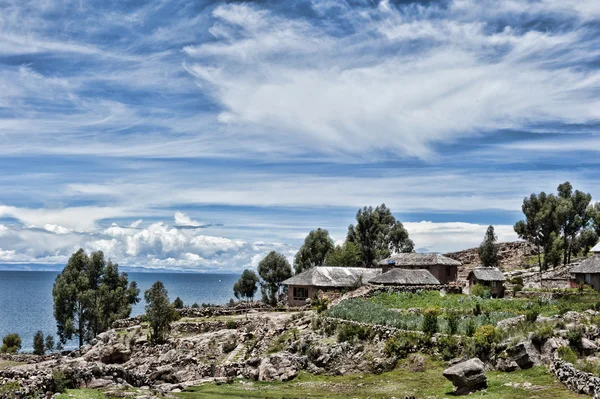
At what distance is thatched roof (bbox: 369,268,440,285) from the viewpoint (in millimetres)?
75438

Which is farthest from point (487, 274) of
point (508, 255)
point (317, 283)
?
point (508, 255)

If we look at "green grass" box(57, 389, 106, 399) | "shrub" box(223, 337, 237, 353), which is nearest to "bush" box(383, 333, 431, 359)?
"shrub" box(223, 337, 237, 353)

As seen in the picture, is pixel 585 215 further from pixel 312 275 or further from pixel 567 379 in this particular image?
pixel 567 379

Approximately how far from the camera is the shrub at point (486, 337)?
35938 mm

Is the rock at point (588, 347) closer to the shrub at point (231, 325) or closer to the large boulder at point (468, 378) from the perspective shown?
the large boulder at point (468, 378)

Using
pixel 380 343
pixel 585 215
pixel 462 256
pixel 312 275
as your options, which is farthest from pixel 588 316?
pixel 462 256

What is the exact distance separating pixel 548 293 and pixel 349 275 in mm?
27762

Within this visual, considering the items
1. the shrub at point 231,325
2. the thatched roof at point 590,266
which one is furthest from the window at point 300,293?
the thatched roof at point 590,266

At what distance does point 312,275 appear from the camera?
79188 mm

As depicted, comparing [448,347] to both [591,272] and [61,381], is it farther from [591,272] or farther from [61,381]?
[591,272]

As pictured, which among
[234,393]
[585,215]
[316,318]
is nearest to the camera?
[234,393]

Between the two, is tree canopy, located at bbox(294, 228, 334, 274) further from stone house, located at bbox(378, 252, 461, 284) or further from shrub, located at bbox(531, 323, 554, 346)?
shrub, located at bbox(531, 323, 554, 346)

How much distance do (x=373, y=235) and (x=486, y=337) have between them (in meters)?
79.1

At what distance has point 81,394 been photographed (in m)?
28.8
